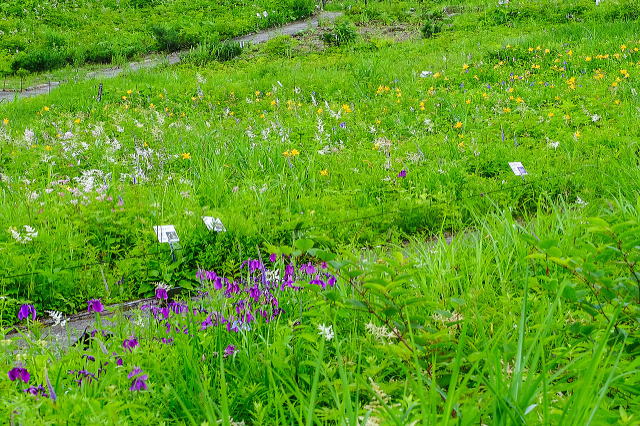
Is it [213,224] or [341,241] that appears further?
[341,241]

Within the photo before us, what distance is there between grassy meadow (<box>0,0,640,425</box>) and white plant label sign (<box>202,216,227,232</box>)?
10 cm

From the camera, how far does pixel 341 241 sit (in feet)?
15.1

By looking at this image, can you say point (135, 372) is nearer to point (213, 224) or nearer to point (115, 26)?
point (213, 224)

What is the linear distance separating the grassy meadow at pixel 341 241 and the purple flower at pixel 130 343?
0.8 inches

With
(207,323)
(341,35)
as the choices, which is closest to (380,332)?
(207,323)

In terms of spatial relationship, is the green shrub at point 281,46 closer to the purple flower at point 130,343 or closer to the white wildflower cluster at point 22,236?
the white wildflower cluster at point 22,236

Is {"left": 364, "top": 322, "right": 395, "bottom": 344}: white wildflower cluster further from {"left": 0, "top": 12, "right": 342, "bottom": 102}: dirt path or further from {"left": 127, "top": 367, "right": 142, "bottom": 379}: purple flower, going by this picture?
{"left": 0, "top": 12, "right": 342, "bottom": 102}: dirt path

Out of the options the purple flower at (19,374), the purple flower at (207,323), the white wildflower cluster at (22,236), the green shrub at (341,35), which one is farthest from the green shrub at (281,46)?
the purple flower at (19,374)

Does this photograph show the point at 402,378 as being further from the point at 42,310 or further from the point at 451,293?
the point at 42,310

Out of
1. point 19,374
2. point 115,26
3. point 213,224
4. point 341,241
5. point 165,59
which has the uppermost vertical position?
point 115,26

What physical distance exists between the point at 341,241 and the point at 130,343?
2519 mm

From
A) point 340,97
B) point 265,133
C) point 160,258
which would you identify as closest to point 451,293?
point 160,258

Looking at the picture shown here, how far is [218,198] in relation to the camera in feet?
17.2

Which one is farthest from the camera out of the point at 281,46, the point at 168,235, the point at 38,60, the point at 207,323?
the point at 38,60
